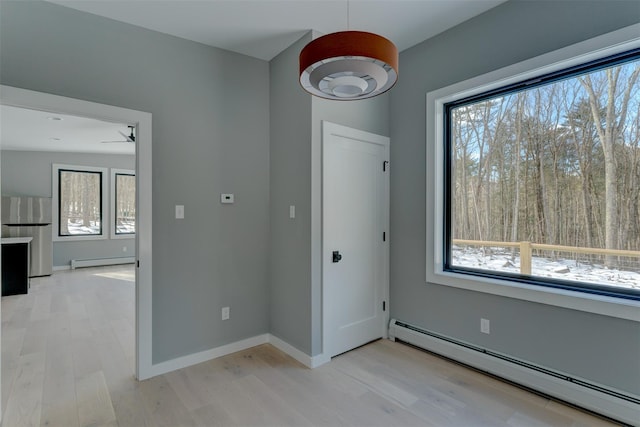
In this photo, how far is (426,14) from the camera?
2574mm

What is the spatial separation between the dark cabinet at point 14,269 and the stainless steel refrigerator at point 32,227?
1378 millimetres

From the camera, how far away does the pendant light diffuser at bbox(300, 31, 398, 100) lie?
1.27 m

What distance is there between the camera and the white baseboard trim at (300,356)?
2754 mm

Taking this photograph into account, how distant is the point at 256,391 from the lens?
2385 mm

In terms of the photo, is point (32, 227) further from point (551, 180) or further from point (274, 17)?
point (551, 180)

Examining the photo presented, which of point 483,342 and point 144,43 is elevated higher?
point 144,43

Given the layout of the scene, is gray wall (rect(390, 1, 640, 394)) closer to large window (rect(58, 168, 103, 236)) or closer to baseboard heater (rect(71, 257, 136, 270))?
baseboard heater (rect(71, 257, 136, 270))

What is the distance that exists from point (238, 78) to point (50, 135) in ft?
16.3

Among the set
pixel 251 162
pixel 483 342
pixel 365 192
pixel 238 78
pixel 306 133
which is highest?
pixel 238 78

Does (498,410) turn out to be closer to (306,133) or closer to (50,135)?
(306,133)

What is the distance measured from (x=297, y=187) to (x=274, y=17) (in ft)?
4.52

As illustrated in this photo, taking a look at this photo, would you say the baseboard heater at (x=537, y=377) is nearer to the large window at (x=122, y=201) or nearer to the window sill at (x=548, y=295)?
the window sill at (x=548, y=295)

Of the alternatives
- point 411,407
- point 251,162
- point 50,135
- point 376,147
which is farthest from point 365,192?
point 50,135

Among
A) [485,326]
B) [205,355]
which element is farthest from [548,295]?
[205,355]
